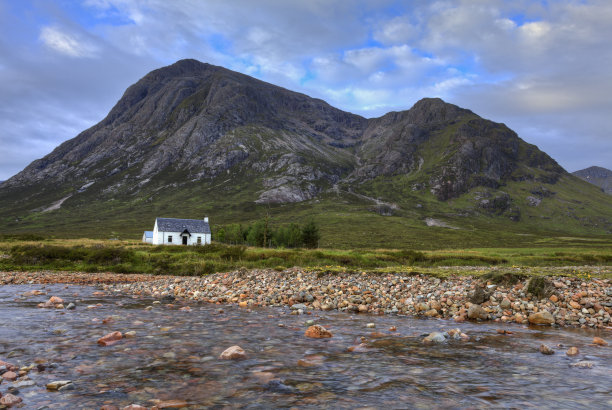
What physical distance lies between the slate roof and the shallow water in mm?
84461

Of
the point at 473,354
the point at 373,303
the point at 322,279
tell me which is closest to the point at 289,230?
the point at 322,279

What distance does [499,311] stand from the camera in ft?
55.5

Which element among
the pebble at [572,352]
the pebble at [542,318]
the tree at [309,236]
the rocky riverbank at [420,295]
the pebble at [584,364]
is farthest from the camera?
the tree at [309,236]

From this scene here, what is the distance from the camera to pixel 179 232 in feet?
320

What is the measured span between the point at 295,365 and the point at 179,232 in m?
94.9

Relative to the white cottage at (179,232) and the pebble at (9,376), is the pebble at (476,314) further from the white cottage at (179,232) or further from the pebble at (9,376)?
the white cottage at (179,232)

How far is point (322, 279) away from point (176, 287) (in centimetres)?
1101

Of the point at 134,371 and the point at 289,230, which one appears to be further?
the point at 289,230

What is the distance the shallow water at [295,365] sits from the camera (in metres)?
7.24

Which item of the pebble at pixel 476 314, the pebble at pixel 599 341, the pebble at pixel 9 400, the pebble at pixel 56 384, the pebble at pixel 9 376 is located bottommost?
the pebble at pixel 476 314

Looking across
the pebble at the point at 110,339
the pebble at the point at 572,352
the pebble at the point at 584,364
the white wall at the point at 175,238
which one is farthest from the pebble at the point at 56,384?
the white wall at the point at 175,238

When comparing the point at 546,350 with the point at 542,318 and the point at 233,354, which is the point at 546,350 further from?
the point at 233,354

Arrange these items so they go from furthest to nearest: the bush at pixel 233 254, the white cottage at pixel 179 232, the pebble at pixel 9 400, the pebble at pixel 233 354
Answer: the white cottage at pixel 179 232 < the bush at pixel 233 254 < the pebble at pixel 233 354 < the pebble at pixel 9 400

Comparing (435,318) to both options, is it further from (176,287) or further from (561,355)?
(176,287)
